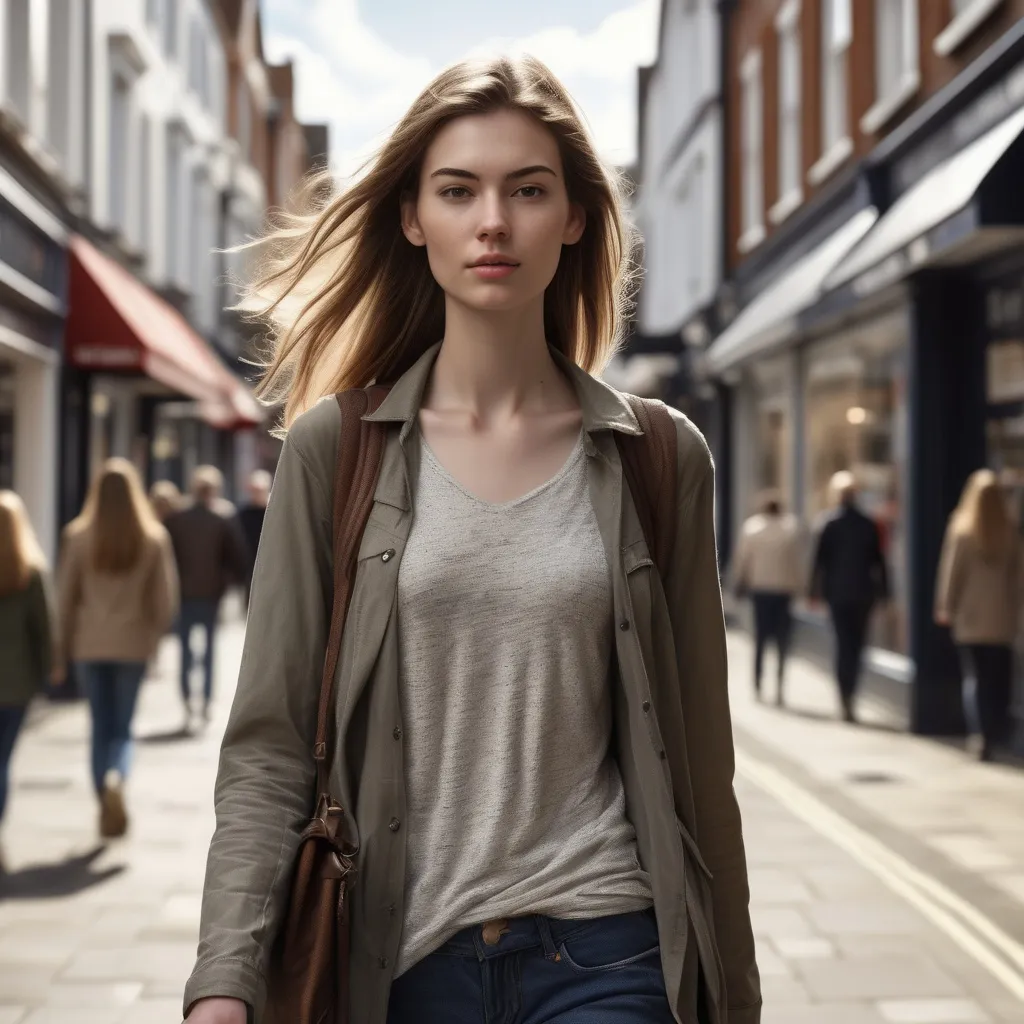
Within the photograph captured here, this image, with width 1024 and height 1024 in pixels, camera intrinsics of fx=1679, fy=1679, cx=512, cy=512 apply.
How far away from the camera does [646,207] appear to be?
3866 cm

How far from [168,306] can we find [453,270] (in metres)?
20.9

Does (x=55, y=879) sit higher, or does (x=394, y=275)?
(x=394, y=275)

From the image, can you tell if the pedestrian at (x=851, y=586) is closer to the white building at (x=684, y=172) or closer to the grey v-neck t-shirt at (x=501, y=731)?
the grey v-neck t-shirt at (x=501, y=731)

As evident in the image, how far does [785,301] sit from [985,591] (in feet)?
21.7

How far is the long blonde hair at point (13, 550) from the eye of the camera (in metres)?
7.59

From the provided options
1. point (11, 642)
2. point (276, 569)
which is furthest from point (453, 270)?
point (11, 642)

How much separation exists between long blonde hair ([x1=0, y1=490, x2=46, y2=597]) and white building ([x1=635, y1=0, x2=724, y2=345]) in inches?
680

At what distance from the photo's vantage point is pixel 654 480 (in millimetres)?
2264

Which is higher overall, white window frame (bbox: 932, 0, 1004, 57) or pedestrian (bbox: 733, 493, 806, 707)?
white window frame (bbox: 932, 0, 1004, 57)

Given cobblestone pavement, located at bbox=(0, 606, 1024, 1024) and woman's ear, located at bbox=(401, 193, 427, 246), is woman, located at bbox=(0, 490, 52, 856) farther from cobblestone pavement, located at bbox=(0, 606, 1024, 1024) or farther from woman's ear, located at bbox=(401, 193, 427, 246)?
woman's ear, located at bbox=(401, 193, 427, 246)

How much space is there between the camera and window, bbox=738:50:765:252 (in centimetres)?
2105

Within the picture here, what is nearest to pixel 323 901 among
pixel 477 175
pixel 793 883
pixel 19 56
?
pixel 477 175

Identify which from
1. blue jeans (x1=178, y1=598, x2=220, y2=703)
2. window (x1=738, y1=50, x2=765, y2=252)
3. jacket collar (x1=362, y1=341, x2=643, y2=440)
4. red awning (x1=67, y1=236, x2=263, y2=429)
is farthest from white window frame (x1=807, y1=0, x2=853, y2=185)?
jacket collar (x1=362, y1=341, x2=643, y2=440)

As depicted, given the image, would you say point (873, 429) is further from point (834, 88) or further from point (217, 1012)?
point (217, 1012)
